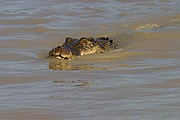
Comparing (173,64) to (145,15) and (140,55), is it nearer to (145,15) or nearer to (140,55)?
(140,55)

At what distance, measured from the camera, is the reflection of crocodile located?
A: 1006 centimetres

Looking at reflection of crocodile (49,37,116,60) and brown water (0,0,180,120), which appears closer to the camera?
brown water (0,0,180,120)

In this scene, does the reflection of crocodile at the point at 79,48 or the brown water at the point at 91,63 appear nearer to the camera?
the brown water at the point at 91,63

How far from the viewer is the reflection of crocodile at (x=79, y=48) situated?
10.1 metres

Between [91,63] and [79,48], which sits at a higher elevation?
[79,48]

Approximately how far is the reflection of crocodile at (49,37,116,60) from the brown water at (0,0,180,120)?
0.18 metres

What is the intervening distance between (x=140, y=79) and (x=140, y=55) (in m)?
→ 2.11

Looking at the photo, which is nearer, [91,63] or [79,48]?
[91,63]

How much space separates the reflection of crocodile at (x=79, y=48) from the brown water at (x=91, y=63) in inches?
7.1

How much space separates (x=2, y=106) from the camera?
6.68 metres

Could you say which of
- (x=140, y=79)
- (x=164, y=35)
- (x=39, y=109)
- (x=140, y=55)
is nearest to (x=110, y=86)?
(x=140, y=79)

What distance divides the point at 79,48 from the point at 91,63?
0.85 metres

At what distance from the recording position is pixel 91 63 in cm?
969

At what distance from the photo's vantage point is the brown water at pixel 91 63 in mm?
6518
